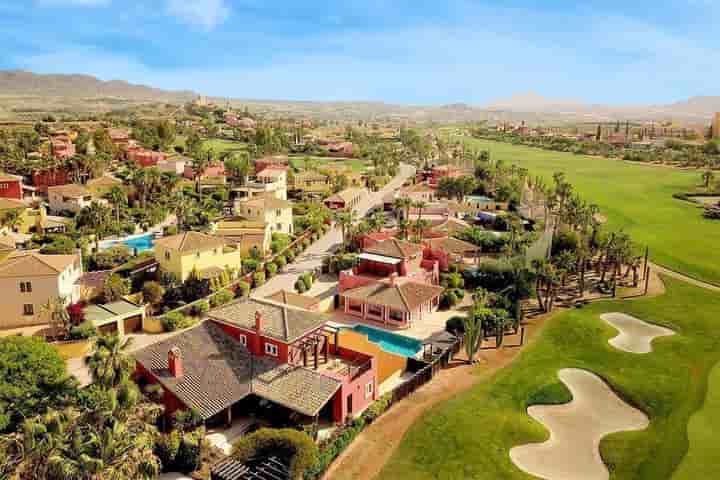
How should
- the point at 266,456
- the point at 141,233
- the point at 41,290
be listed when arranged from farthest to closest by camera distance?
the point at 141,233, the point at 41,290, the point at 266,456

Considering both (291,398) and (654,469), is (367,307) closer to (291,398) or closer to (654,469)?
(291,398)

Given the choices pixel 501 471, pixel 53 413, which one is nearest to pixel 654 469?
pixel 501 471

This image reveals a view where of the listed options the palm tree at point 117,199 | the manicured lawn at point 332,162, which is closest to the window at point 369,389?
the palm tree at point 117,199

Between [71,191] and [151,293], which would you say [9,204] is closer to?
[71,191]

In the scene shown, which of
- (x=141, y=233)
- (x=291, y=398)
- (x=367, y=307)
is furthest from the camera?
(x=141, y=233)

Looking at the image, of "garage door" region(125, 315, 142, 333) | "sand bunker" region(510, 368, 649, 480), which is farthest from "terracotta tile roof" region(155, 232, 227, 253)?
"sand bunker" region(510, 368, 649, 480)

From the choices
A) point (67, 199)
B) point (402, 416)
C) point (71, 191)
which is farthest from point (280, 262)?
point (71, 191)

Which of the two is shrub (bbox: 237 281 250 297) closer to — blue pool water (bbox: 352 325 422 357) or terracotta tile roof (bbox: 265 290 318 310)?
terracotta tile roof (bbox: 265 290 318 310)
